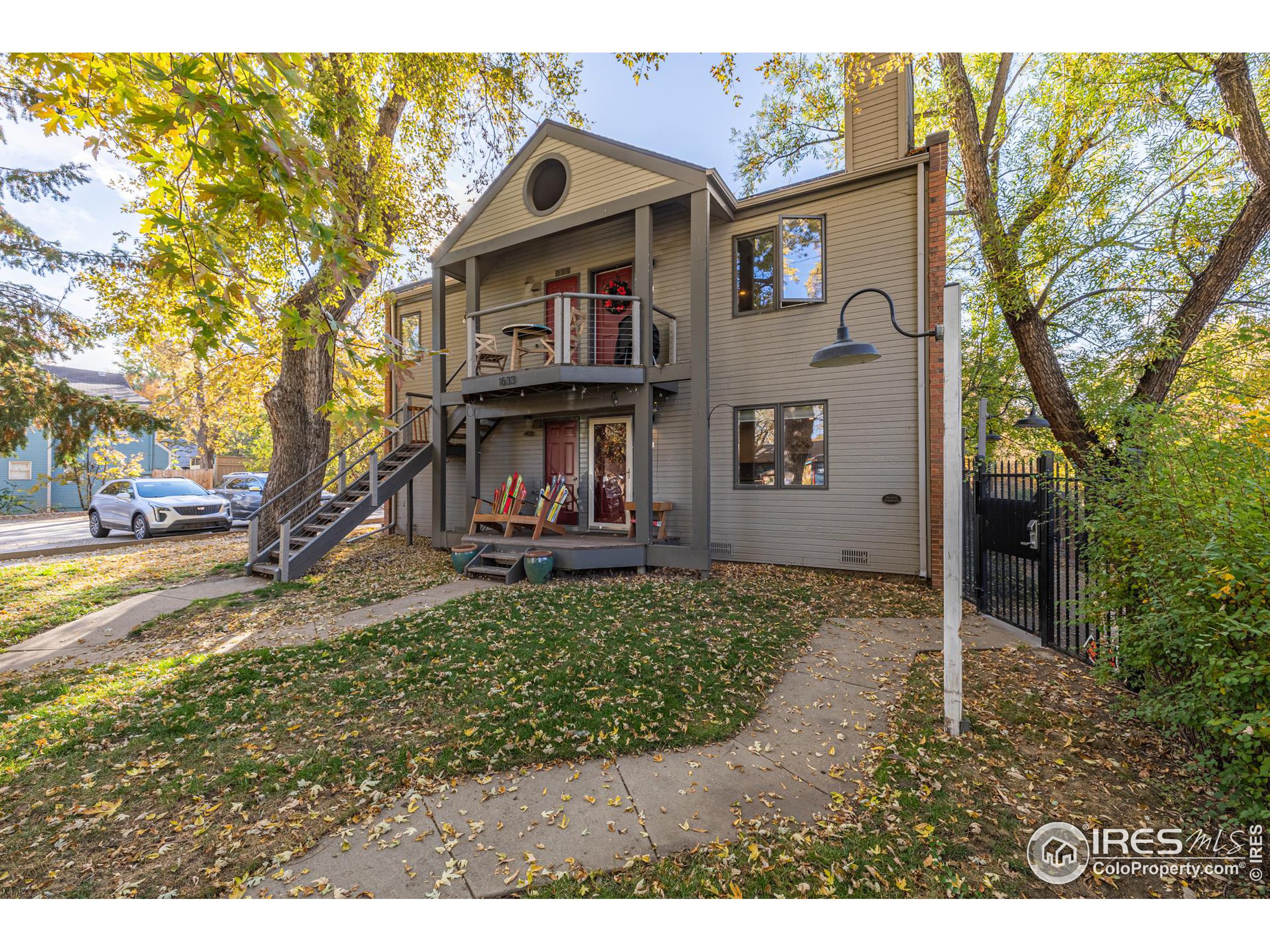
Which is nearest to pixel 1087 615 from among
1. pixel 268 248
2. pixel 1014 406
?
pixel 268 248

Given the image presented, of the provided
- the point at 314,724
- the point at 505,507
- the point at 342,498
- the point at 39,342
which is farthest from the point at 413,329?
the point at 314,724

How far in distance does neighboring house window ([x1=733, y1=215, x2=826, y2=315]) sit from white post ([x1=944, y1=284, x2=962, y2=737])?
18.6 feet

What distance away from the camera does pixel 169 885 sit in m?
2.17

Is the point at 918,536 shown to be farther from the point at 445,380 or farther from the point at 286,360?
the point at 286,360

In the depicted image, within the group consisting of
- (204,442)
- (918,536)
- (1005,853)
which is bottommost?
(1005,853)

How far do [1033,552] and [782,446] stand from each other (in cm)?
424

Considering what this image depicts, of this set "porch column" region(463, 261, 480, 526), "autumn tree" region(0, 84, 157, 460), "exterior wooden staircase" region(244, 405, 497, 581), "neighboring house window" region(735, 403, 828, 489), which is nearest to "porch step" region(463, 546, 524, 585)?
"porch column" region(463, 261, 480, 526)

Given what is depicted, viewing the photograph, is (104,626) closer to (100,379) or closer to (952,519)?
(952,519)

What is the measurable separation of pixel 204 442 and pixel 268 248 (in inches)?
871

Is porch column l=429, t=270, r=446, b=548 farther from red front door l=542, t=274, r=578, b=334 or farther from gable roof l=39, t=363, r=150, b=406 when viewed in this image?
gable roof l=39, t=363, r=150, b=406

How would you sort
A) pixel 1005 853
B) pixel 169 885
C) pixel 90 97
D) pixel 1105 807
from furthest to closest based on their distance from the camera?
pixel 90 97 < pixel 1105 807 < pixel 1005 853 < pixel 169 885

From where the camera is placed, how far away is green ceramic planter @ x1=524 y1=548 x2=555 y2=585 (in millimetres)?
7812

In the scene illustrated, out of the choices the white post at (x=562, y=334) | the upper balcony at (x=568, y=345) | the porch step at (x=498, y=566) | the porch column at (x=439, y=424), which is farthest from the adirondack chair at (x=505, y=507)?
the white post at (x=562, y=334)

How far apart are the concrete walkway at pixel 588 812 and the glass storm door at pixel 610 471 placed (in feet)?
21.3
